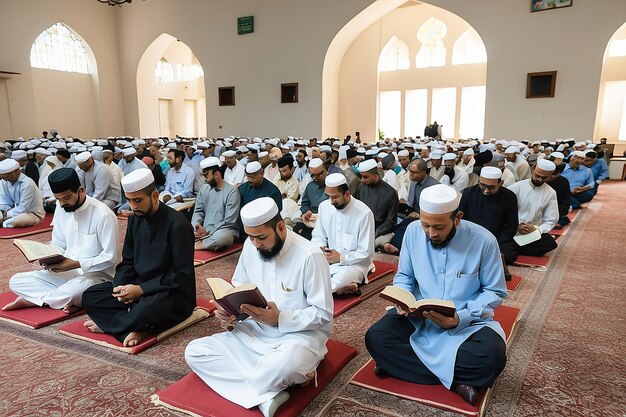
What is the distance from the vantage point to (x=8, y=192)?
529cm

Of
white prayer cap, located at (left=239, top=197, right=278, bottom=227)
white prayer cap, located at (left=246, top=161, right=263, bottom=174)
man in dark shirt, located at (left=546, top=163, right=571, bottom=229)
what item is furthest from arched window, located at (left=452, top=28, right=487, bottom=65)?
white prayer cap, located at (left=239, top=197, right=278, bottom=227)

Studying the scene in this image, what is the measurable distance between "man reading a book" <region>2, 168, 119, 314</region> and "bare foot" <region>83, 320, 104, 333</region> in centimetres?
29

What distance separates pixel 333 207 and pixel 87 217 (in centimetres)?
168

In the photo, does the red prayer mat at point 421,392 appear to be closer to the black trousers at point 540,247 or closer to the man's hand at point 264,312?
the man's hand at point 264,312

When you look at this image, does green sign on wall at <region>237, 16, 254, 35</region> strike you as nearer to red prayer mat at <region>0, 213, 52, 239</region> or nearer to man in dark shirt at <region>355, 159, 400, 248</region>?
red prayer mat at <region>0, 213, 52, 239</region>

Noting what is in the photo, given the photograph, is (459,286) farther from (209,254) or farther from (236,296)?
(209,254)

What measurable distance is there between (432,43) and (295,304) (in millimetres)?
14026

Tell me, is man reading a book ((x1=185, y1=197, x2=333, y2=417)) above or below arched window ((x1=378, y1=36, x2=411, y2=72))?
below

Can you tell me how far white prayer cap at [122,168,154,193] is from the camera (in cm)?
243

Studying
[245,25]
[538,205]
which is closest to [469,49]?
[245,25]

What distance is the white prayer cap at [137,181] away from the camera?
2434 millimetres

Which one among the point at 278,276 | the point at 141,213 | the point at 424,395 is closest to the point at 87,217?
the point at 141,213

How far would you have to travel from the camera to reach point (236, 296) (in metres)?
1.81

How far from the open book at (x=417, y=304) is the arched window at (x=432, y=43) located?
13.7 metres
